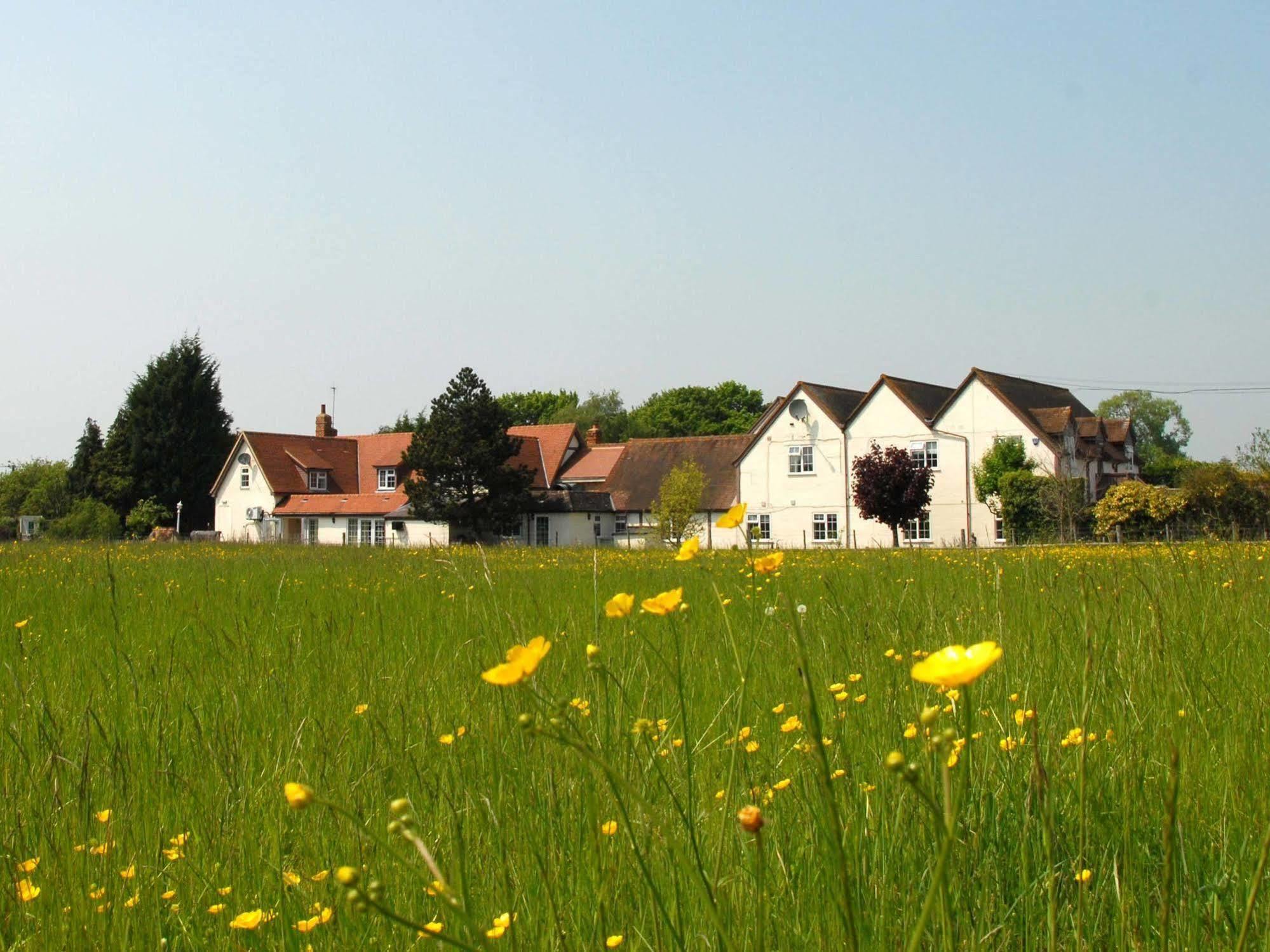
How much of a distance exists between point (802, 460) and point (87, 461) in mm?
41161

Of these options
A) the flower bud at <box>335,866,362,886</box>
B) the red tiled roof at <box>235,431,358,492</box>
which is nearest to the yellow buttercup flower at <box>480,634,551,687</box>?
the flower bud at <box>335,866,362,886</box>

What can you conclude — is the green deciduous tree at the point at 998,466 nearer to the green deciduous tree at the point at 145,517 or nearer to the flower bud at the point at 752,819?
the flower bud at the point at 752,819

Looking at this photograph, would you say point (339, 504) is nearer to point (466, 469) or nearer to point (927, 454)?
point (466, 469)

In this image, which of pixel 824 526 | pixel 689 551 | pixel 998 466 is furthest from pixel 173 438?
pixel 689 551

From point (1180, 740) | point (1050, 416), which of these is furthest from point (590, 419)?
point (1180, 740)

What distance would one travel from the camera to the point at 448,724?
3.28 m

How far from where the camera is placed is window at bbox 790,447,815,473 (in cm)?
4378

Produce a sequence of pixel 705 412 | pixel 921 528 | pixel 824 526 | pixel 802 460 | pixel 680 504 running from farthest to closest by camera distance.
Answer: pixel 705 412, pixel 802 460, pixel 824 526, pixel 921 528, pixel 680 504

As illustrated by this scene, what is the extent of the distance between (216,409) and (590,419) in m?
31.7

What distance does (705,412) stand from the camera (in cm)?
7988

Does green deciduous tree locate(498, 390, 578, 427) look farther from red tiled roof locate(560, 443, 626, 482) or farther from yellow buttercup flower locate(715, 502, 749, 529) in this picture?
yellow buttercup flower locate(715, 502, 749, 529)

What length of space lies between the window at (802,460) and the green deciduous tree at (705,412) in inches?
1344

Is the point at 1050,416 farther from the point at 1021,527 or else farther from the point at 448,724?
the point at 448,724

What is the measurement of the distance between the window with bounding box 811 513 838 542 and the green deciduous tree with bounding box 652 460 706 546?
15.9 feet
